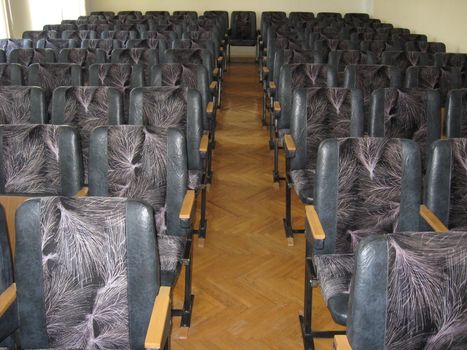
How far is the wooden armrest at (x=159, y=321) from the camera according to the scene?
1512mm

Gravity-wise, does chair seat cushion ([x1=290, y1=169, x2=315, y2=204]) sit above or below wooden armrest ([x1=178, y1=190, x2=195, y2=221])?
below

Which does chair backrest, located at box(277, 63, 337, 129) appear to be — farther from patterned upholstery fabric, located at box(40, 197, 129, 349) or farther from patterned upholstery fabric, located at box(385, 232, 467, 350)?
patterned upholstery fabric, located at box(385, 232, 467, 350)

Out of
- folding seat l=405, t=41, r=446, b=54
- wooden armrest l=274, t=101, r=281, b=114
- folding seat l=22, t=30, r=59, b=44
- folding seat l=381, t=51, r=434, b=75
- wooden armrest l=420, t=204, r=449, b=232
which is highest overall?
folding seat l=22, t=30, r=59, b=44

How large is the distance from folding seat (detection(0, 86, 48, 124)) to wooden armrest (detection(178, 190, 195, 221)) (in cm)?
143

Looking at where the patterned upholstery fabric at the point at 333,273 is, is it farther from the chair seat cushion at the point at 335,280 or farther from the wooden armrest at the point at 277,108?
the wooden armrest at the point at 277,108

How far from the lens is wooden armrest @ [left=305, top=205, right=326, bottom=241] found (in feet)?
6.89

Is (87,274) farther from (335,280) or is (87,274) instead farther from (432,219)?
(432,219)

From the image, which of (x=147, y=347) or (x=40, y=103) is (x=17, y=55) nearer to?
(x=40, y=103)

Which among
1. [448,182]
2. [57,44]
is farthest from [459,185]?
[57,44]

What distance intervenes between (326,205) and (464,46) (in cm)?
459

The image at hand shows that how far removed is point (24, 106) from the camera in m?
3.40

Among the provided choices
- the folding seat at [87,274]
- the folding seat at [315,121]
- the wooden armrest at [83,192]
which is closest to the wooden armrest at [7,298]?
the folding seat at [87,274]

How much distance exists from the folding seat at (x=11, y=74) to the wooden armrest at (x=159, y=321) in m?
3.24

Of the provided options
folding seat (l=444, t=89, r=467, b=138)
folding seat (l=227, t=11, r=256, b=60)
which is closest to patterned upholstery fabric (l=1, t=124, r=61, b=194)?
folding seat (l=444, t=89, r=467, b=138)
